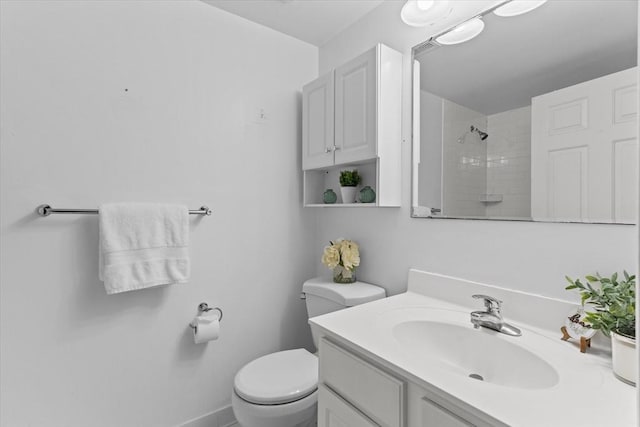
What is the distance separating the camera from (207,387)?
1.65 m

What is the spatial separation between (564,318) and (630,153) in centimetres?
51

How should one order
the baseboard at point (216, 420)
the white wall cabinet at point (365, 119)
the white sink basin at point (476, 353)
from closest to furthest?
1. the white sink basin at point (476, 353)
2. the white wall cabinet at point (365, 119)
3. the baseboard at point (216, 420)

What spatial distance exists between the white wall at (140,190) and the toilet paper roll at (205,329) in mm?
87

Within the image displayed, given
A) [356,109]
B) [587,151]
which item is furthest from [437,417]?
[356,109]

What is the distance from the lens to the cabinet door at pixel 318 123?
5.54 ft

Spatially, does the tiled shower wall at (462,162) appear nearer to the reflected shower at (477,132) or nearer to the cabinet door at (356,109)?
the reflected shower at (477,132)

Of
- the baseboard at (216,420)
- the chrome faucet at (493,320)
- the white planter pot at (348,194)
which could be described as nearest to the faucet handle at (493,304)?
the chrome faucet at (493,320)

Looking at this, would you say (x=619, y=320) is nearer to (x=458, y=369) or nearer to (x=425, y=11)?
(x=458, y=369)

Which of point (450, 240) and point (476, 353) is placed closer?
point (476, 353)

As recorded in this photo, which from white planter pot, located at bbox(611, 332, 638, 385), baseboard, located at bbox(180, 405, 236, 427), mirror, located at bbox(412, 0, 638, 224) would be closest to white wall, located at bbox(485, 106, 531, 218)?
mirror, located at bbox(412, 0, 638, 224)

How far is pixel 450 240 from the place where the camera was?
1314mm

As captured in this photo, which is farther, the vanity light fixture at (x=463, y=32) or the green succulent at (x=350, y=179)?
the green succulent at (x=350, y=179)

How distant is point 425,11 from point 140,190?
146 centimetres

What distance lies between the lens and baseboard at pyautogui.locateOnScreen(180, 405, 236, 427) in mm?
1610
